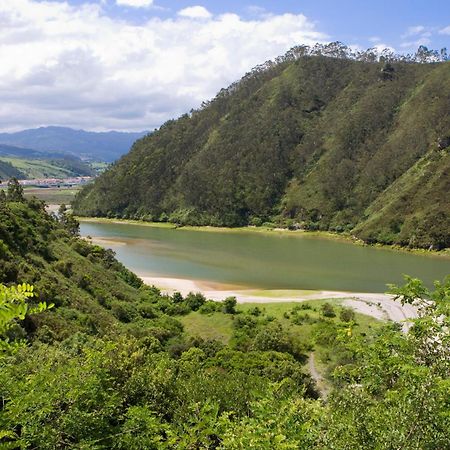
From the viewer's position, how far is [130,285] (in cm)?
5659

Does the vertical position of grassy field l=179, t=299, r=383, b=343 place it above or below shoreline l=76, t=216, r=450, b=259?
below

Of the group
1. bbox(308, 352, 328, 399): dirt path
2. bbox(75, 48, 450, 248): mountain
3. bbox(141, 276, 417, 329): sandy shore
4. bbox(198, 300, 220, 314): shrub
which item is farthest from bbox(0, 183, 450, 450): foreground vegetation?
bbox(75, 48, 450, 248): mountain

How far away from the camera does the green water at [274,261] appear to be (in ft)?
231

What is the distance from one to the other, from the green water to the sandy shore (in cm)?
345

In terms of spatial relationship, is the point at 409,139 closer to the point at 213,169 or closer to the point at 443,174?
the point at 443,174

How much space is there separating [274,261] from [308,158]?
275ft

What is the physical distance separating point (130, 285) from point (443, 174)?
287 ft

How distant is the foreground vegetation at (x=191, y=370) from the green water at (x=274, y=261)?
1938cm

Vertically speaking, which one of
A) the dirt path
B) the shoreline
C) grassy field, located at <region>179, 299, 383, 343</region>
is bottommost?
the dirt path

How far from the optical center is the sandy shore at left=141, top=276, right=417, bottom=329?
49.8 metres

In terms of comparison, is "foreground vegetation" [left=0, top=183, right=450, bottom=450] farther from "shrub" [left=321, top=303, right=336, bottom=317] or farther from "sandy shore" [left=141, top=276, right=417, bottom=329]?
"sandy shore" [left=141, top=276, right=417, bottom=329]

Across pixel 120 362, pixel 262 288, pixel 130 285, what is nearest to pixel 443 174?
pixel 262 288

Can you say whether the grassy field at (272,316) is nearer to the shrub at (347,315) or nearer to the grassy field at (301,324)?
the grassy field at (301,324)

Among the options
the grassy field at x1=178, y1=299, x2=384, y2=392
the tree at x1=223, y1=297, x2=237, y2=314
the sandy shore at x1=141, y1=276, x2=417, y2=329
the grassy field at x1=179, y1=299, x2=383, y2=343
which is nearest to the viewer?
the grassy field at x1=178, y1=299, x2=384, y2=392
